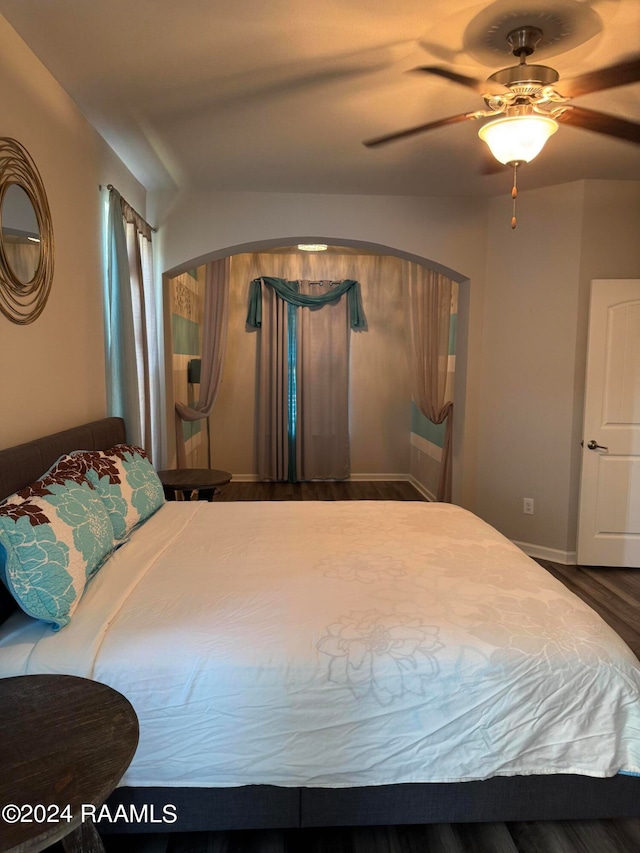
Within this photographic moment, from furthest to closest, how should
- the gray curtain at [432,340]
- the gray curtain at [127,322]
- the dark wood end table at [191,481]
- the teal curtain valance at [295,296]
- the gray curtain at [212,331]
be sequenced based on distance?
the teal curtain valance at [295,296] → the gray curtain at [212,331] → the gray curtain at [432,340] → the dark wood end table at [191,481] → the gray curtain at [127,322]

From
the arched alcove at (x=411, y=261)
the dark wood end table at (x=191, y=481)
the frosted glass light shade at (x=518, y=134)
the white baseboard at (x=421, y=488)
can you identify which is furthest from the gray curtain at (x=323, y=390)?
the frosted glass light shade at (x=518, y=134)

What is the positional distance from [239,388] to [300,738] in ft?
17.5

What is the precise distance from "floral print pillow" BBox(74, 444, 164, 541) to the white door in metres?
2.83

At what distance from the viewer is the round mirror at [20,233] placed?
2.01 m

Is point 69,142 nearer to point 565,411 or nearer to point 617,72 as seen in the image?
point 617,72

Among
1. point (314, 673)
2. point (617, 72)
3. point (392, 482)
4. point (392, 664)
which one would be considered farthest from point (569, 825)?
point (392, 482)

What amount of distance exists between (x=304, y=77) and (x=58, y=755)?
248cm

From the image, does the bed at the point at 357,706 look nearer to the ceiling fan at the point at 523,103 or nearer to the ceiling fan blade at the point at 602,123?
the ceiling fan at the point at 523,103

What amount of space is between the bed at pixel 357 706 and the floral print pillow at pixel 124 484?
53 cm

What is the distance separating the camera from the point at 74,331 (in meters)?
2.68

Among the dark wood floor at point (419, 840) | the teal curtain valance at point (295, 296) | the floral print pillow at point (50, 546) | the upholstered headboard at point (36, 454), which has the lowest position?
the dark wood floor at point (419, 840)

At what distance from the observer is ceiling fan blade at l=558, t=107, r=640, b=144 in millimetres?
2185

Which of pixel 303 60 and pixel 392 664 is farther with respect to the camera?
pixel 303 60

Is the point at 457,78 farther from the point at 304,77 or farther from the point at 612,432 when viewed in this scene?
the point at 612,432
